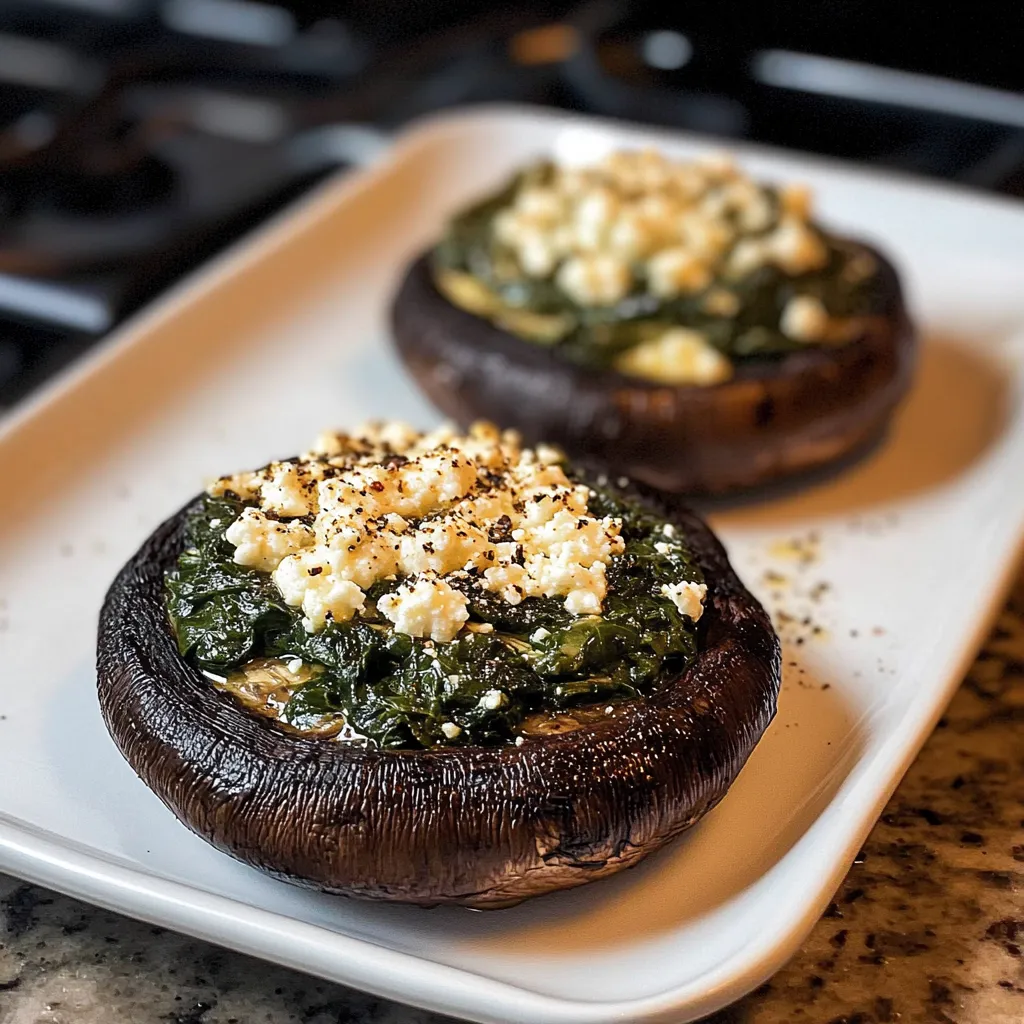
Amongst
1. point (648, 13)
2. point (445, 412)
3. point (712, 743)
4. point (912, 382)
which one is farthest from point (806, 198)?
point (648, 13)

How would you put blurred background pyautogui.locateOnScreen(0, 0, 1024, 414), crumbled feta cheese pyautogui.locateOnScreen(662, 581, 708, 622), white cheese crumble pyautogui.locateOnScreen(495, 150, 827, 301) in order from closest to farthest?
crumbled feta cheese pyautogui.locateOnScreen(662, 581, 708, 622) → white cheese crumble pyautogui.locateOnScreen(495, 150, 827, 301) → blurred background pyautogui.locateOnScreen(0, 0, 1024, 414)

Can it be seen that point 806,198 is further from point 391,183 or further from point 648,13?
point 648,13

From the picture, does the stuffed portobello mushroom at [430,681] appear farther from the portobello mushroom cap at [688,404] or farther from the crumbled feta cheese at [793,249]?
the crumbled feta cheese at [793,249]

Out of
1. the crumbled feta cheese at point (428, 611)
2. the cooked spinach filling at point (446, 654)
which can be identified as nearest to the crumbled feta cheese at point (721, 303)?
the cooked spinach filling at point (446, 654)

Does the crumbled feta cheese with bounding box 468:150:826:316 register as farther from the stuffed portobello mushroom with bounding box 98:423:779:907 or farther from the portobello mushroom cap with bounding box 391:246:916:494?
the stuffed portobello mushroom with bounding box 98:423:779:907

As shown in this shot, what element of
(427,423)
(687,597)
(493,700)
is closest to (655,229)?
(427,423)

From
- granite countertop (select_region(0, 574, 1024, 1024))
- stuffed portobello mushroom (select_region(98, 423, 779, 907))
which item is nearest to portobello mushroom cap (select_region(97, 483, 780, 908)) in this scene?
stuffed portobello mushroom (select_region(98, 423, 779, 907))

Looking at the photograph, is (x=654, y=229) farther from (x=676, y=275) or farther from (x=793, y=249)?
(x=793, y=249)
